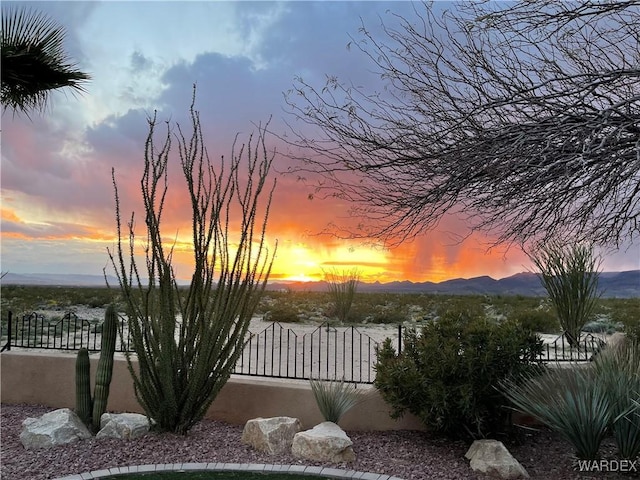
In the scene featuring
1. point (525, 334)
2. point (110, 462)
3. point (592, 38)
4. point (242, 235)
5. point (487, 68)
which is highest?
point (592, 38)

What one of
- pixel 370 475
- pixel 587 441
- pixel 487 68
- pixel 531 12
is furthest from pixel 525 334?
pixel 531 12

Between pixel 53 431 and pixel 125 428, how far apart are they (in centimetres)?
79

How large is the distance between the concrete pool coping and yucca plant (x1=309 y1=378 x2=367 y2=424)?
1072mm

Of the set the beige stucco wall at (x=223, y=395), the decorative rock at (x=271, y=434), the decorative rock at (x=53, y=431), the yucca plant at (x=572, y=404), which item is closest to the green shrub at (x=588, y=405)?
the yucca plant at (x=572, y=404)

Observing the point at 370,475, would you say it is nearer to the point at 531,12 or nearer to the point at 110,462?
the point at 110,462

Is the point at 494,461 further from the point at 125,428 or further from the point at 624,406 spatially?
the point at 125,428

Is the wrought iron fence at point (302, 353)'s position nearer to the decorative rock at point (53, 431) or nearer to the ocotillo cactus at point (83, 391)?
the ocotillo cactus at point (83, 391)

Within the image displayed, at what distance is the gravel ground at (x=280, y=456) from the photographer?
18.1 feet

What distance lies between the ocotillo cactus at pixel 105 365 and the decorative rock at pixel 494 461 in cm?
434

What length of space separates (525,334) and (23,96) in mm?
9830

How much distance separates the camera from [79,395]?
6820 millimetres

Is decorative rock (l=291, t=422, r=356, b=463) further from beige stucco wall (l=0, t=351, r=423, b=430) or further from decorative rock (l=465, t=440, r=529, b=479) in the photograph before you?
decorative rock (l=465, t=440, r=529, b=479)

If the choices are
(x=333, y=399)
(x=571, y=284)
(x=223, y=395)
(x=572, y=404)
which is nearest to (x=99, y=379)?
(x=223, y=395)

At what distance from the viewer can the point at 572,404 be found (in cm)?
541
